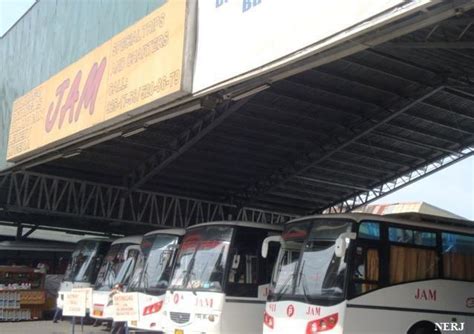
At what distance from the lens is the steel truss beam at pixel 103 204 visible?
20562mm

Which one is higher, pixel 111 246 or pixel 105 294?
pixel 111 246

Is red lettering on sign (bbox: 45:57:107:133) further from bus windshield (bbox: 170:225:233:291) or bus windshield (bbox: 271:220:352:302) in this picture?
bus windshield (bbox: 271:220:352:302)

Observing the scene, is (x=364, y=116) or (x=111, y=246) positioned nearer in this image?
(x=364, y=116)

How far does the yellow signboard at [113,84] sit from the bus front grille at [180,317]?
378 centimetres

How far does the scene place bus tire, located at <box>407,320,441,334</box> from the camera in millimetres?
9602

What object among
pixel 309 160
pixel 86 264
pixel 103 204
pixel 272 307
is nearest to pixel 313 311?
pixel 272 307

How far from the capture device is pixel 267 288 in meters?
11.2

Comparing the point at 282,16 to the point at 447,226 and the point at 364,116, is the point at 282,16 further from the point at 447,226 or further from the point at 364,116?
the point at 364,116

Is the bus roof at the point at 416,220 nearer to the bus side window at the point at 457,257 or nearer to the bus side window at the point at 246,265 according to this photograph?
the bus side window at the point at 457,257

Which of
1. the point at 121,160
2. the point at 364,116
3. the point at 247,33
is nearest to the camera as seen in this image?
Answer: the point at 247,33

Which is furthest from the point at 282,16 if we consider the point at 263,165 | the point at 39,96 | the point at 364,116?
the point at 263,165

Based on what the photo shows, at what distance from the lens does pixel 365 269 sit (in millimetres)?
9336

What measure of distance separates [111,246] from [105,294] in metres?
2.00

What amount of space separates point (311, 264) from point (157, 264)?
Answer: 4.74 m
